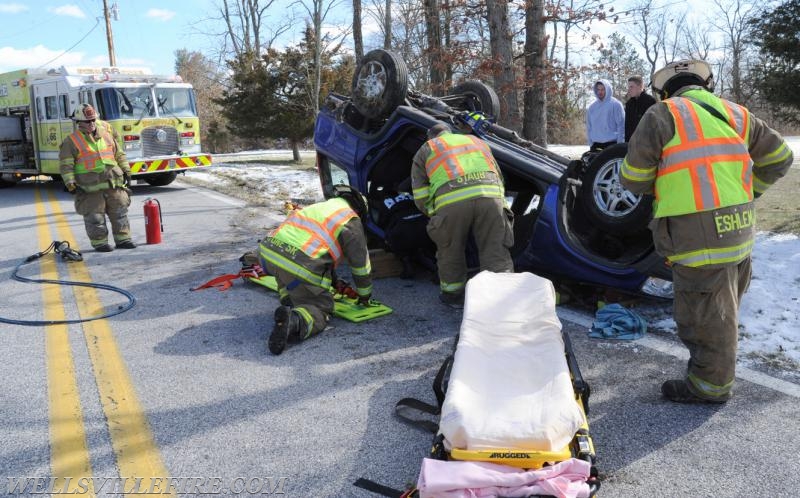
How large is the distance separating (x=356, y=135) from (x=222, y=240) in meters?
2.71

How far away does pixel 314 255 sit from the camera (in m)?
4.70

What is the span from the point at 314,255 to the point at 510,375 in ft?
7.23

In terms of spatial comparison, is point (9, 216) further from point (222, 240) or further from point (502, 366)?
point (502, 366)

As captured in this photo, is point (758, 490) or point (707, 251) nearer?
point (758, 490)

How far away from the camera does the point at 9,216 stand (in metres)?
11.2

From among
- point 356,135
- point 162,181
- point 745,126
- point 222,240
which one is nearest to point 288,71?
point 162,181

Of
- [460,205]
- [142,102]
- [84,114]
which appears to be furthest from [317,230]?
[142,102]

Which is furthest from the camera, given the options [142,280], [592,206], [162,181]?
[162,181]

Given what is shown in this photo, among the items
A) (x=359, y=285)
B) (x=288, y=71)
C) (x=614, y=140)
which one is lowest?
(x=359, y=285)

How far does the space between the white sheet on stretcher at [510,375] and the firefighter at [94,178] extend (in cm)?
579

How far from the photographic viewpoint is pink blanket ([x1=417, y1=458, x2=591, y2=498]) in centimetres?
227

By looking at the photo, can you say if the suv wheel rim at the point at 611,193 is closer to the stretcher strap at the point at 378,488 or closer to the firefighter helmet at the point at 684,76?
the firefighter helmet at the point at 684,76

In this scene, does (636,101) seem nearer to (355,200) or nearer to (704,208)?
(355,200)

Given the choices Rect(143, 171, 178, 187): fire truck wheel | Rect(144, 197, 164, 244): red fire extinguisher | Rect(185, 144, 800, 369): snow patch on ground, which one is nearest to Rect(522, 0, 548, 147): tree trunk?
Rect(185, 144, 800, 369): snow patch on ground
